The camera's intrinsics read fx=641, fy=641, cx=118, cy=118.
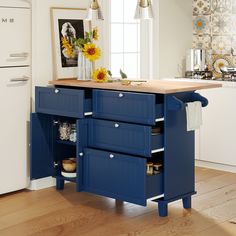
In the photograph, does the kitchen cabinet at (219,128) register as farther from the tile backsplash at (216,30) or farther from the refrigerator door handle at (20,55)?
the refrigerator door handle at (20,55)

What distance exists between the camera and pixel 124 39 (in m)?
5.82

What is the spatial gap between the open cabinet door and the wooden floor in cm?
16

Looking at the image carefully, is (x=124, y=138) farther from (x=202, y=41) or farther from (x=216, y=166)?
(x=202, y=41)

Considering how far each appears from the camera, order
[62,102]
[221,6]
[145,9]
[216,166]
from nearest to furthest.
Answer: [145,9], [62,102], [216,166], [221,6]

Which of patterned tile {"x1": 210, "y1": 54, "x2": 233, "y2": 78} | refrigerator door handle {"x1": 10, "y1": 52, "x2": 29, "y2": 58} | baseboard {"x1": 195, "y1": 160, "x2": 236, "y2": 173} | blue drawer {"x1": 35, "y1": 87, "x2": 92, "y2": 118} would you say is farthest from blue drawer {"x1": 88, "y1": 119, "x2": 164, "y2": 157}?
patterned tile {"x1": 210, "y1": 54, "x2": 233, "y2": 78}

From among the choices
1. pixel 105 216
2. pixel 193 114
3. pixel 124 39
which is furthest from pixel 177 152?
pixel 124 39

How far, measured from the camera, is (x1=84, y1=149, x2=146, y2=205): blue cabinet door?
4117 mm

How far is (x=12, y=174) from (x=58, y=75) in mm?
831

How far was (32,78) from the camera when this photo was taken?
4828mm

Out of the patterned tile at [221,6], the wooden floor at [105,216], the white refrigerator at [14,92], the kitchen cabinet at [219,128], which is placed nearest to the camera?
the wooden floor at [105,216]

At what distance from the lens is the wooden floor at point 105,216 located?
13.0 feet

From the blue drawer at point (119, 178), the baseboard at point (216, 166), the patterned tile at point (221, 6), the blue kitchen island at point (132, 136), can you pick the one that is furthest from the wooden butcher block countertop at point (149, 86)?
the patterned tile at point (221, 6)

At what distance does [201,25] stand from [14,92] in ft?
7.66

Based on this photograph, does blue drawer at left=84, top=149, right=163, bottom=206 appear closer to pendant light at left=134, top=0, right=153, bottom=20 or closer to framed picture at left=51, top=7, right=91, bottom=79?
framed picture at left=51, top=7, right=91, bottom=79
